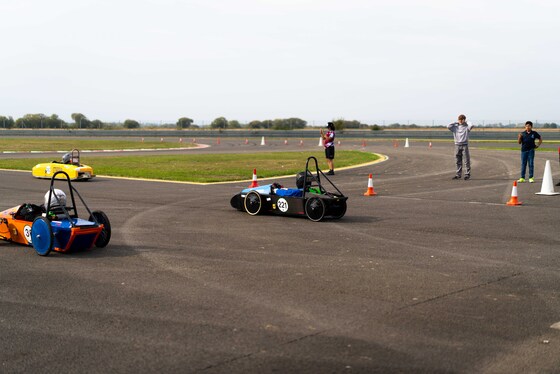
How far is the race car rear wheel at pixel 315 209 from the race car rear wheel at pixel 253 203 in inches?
45.6

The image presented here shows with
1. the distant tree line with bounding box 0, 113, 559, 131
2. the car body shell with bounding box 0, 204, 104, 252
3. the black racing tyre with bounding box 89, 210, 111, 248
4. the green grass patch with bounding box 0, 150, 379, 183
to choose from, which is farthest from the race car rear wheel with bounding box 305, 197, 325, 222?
the distant tree line with bounding box 0, 113, 559, 131

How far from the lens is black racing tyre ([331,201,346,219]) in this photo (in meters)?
13.7

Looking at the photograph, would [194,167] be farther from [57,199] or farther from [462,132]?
[57,199]

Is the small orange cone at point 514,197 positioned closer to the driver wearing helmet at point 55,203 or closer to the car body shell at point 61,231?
the car body shell at point 61,231

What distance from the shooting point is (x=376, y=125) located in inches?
4067

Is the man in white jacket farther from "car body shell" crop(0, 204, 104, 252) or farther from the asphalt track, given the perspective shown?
"car body shell" crop(0, 204, 104, 252)

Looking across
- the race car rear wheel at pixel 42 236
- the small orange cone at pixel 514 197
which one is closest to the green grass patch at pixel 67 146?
the small orange cone at pixel 514 197

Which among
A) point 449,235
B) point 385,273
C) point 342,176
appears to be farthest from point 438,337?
point 342,176

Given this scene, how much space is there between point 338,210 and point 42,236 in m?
5.94

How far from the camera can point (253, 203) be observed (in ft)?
47.6

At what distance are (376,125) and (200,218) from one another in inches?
3593

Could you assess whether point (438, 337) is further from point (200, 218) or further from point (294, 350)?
point (200, 218)

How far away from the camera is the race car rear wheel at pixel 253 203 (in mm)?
14422

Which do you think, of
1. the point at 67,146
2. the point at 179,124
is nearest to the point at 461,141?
the point at 67,146
